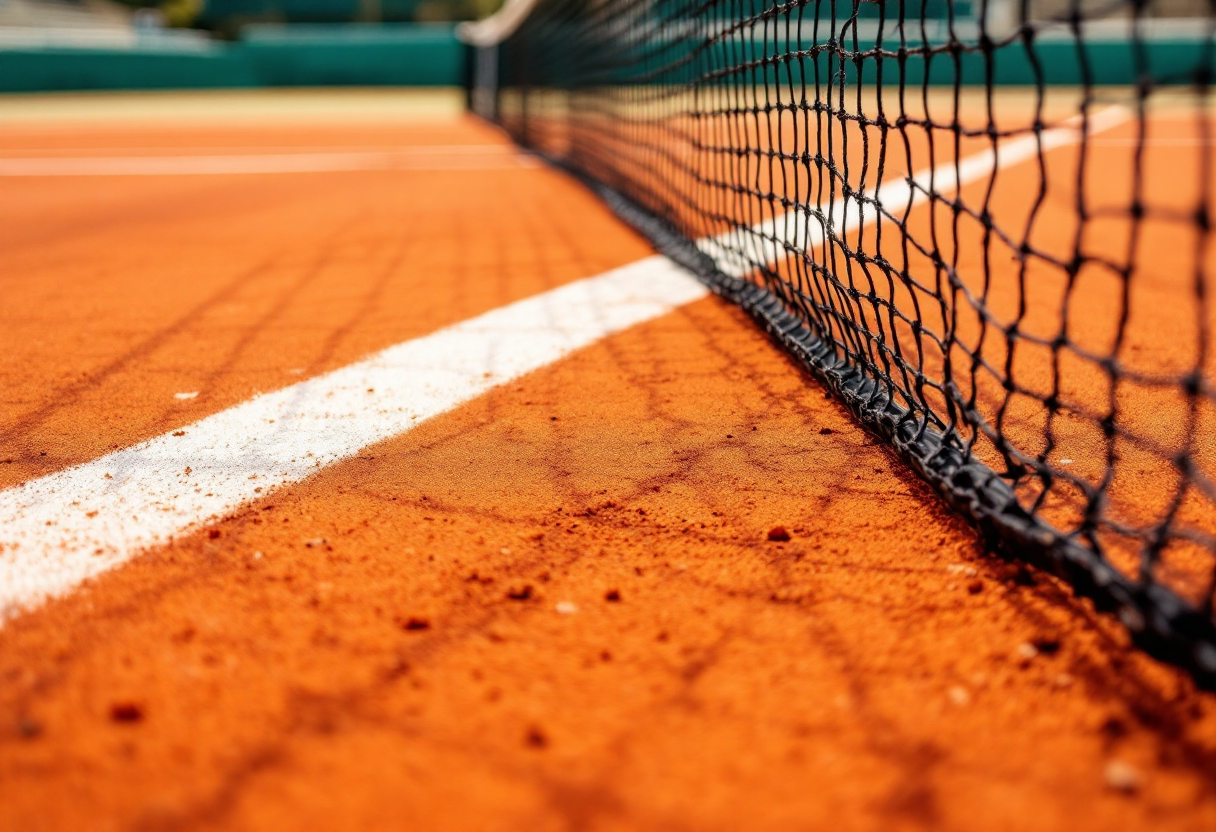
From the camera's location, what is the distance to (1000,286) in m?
2.81

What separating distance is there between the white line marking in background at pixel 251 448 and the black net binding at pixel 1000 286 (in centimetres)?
58

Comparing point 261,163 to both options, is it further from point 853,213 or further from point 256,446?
point 256,446

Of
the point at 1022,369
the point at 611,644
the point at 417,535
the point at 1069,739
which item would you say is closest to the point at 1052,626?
the point at 1069,739

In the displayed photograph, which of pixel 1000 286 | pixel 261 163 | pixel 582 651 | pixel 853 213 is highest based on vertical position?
pixel 261 163

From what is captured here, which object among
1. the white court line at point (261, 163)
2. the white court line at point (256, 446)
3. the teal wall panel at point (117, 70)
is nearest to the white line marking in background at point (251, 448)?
the white court line at point (256, 446)

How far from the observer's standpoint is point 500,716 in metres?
0.95

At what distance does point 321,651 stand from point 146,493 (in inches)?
21.4

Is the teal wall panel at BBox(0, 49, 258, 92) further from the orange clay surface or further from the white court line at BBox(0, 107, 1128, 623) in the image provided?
the orange clay surface

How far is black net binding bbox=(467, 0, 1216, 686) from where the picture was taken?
112 cm

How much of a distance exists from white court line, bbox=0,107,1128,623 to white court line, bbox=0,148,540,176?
14.5 ft

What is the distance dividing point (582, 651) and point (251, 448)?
2.67 feet

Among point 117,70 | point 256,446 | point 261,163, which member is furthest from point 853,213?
point 117,70

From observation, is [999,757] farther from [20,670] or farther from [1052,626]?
[20,670]

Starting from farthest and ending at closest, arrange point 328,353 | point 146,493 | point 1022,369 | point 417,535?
1. point 328,353
2. point 1022,369
3. point 146,493
4. point 417,535
